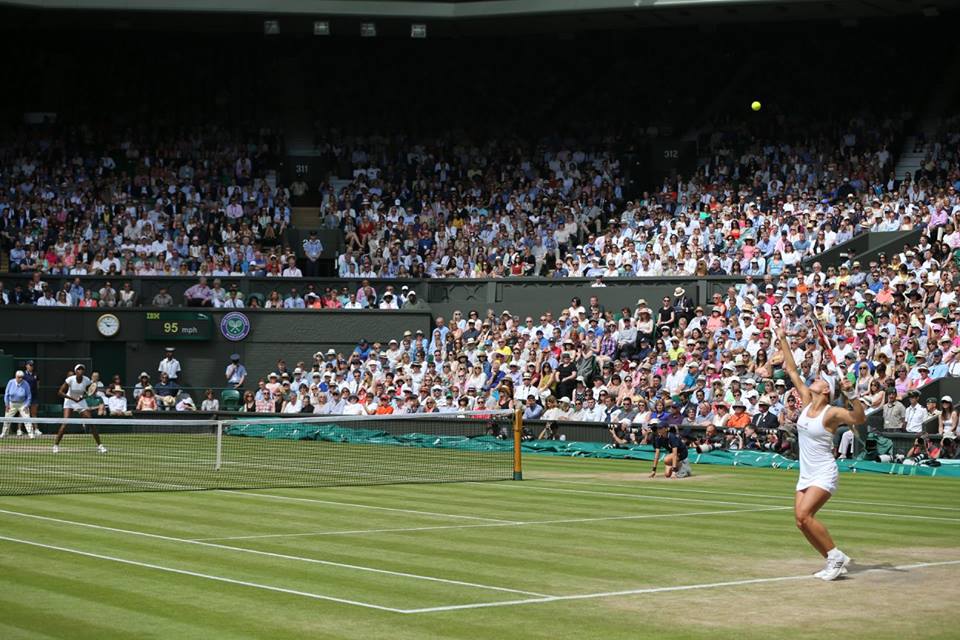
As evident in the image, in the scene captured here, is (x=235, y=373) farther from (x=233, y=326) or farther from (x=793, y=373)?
(x=793, y=373)

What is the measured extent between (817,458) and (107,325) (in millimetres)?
33499

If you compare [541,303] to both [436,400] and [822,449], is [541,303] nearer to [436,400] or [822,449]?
[436,400]

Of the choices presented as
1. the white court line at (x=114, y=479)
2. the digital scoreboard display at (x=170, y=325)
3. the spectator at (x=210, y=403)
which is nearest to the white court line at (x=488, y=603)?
the white court line at (x=114, y=479)

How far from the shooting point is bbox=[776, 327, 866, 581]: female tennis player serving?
12.7 meters

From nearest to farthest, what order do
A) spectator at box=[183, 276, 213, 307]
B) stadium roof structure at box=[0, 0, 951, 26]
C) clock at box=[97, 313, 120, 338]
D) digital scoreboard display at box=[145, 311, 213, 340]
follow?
clock at box=[97, 313, 120, 338]
digital scoreboard display at box=[145, 311, 213, 340]
spectator at box=[183, 276, 213, 307]
stadium roof structure at box=[0, 0, 951, 26]

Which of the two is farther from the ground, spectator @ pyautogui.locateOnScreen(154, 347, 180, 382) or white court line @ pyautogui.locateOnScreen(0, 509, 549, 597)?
spectator @ pyautogui.locateOnScreen(154, 347, 180, 382)

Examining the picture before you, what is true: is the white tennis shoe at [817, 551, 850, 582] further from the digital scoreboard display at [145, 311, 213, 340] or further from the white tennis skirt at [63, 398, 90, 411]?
the digital scoreboard display at [145, 311, 213, 340]

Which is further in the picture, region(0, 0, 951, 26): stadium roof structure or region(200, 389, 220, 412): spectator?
region(0, 0, 951, 26): stadium roof structure

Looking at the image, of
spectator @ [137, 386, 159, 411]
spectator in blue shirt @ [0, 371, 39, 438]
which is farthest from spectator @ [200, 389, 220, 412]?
spectator in blue shirt @ [0, 371, 39, 438]

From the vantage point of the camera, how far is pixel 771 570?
1364cm

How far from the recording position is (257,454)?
31.5 meters

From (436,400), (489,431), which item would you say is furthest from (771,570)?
(436,400)

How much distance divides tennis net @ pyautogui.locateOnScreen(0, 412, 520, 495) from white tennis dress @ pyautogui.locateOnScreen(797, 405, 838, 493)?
11.4 m

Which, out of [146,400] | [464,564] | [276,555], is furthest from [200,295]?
[464,564]
